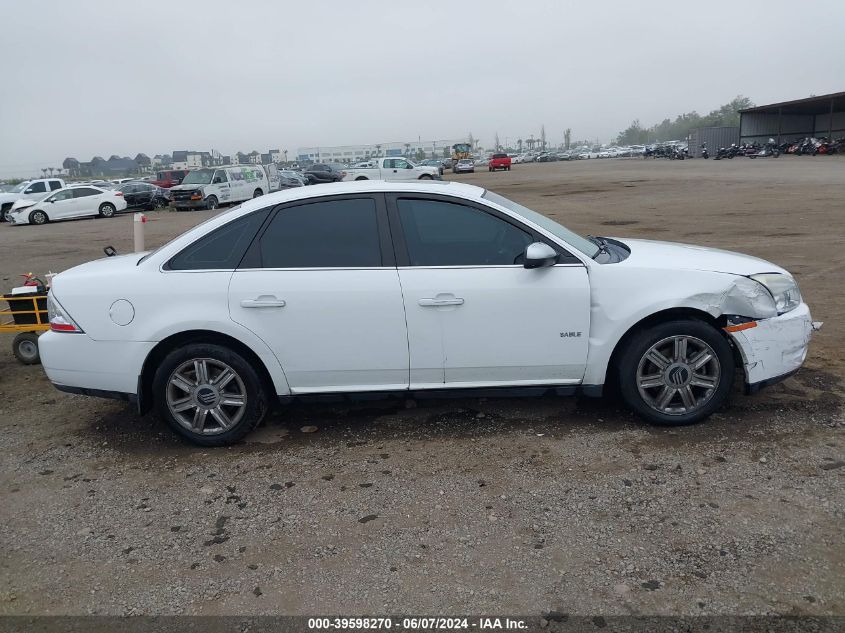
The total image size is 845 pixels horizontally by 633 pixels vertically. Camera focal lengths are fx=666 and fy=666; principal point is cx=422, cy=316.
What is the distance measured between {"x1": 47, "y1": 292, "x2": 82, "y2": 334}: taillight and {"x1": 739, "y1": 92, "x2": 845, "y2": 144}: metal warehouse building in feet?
205

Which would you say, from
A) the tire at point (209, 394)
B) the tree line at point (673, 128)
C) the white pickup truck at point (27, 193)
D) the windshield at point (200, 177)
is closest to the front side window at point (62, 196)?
the white pickup truck at point (27, 193)

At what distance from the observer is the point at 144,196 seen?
31969mm

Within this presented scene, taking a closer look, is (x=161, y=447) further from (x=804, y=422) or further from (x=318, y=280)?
(x=804, y=422)

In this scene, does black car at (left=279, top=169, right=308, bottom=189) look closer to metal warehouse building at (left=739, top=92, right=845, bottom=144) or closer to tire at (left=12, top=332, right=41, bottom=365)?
tire at (left=12, top=332, right=41, bottom=365)

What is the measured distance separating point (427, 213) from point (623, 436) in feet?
6.31

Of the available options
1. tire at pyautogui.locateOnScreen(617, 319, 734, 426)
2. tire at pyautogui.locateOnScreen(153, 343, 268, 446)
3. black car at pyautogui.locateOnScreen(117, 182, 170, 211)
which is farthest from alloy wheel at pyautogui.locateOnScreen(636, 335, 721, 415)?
black car at pyautogui.locateOnScreen(117, 182, 170, 211)

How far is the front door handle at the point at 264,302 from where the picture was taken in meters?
4.16

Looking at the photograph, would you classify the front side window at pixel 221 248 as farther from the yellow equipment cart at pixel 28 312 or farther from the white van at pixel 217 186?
the white van at pixel 217 186

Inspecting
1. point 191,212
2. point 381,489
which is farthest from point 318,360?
point 191,212

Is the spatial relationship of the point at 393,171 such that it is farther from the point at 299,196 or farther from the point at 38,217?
the point at 299,196

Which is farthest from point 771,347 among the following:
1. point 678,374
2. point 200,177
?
point 200,177

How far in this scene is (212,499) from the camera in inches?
148

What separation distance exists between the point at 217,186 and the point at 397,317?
88.8 ft

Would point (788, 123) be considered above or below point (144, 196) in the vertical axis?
above
